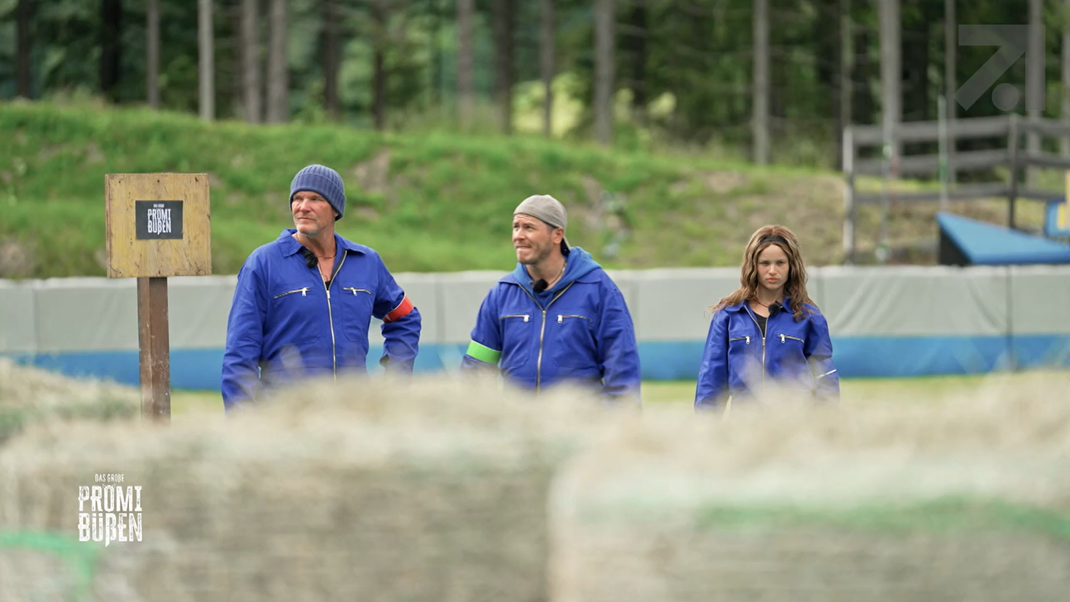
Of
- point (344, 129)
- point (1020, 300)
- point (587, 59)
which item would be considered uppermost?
point (587, 59)

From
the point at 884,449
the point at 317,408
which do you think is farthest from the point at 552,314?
the point at 884,449

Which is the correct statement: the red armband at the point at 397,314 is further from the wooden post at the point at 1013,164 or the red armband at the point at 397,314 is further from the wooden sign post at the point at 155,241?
the wooden post at the point at 1013,164

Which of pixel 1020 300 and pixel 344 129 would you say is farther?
pixel 344 129

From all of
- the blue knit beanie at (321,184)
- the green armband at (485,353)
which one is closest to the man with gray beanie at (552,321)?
the green armband at (485,353)

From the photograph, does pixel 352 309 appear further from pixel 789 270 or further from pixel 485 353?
pixel 789 270

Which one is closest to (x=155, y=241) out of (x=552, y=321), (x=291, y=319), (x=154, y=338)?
(x=154, y=338)

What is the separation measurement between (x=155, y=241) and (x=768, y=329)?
8.94ft

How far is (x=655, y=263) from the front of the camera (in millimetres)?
24109

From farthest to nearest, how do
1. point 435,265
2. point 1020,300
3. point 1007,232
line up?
point 435,265
point 1007,232
point 1020,300

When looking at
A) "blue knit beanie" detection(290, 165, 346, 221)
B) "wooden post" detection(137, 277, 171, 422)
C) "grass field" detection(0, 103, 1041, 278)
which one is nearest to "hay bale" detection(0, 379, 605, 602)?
"wooden post" detection(137, 277, 171, 422)

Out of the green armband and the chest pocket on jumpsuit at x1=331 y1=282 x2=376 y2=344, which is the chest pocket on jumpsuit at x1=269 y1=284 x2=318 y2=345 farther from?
the green armband

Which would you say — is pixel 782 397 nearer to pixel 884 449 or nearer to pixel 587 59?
pixel 884 449

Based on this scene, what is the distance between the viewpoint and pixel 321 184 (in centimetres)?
561

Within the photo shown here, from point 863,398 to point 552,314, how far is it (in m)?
2.73
